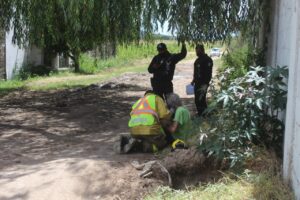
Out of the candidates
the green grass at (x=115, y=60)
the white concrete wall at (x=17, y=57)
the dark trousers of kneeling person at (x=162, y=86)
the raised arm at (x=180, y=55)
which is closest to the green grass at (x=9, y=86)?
the white concrete wall at (x=17, y=57)

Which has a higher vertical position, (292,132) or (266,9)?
(266,9)

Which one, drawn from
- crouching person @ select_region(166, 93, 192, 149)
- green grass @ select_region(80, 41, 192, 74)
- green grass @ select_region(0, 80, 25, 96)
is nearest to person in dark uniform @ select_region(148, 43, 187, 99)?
crouching person @ select_region(166, 93, 192, 149)

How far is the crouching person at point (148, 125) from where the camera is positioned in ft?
20.7

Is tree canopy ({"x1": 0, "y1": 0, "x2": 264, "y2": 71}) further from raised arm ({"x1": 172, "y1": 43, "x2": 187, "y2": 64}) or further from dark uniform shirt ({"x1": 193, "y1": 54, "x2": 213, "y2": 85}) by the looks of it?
dark uniform shirt ({"x1": 193, "y1": 54, "x2": 213, "y2": 85})

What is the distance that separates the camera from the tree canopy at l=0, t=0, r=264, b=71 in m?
7.36

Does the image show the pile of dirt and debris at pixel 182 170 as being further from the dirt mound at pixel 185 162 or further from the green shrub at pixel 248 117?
the green shrub at pixel 248 117

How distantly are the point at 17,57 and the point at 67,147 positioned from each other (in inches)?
558

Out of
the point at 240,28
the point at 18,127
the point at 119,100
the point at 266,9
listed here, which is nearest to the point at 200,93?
the point at 240,28

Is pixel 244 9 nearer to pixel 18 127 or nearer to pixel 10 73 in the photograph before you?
pixel 18 127

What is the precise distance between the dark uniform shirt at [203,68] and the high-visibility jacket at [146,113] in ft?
7.62

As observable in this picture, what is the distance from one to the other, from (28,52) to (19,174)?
1704cm

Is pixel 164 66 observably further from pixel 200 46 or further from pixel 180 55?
pixel 200 46

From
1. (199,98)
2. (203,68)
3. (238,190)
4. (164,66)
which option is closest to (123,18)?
(164,66)

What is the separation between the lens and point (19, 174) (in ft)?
18.5
